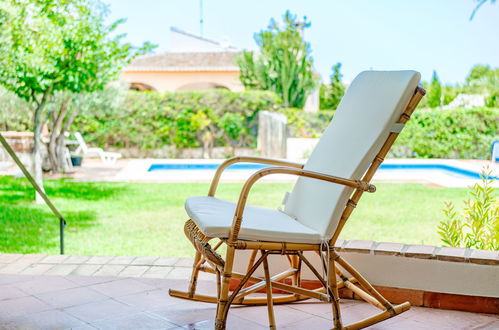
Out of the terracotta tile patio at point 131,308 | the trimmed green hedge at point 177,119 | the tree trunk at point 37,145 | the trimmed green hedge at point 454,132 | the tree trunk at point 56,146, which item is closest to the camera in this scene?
the terracotta tile patio at point 131,308

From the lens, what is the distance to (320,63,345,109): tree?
1686 cm

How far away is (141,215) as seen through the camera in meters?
6.63

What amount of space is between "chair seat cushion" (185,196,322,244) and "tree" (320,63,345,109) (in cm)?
1479

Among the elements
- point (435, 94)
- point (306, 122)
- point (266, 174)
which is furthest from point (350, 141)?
point (435, 94)

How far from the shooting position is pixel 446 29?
26.5 m

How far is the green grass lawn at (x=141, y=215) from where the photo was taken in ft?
17.2

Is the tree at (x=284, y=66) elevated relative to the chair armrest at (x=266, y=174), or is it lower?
elevated

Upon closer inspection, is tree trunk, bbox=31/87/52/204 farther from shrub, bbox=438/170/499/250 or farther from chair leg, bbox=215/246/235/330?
chair leg, bbox=215/246/235/330

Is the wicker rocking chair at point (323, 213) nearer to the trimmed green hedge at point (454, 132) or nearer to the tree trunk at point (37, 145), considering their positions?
the tree trunk at point (37, 145)

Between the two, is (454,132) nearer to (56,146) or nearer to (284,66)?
(284,66)

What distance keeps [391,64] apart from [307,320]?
2907 cm

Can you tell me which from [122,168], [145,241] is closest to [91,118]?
[122,168]

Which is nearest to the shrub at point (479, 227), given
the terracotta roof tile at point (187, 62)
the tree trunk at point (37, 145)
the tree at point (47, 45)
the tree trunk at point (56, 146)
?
the tree at point (47, 45)

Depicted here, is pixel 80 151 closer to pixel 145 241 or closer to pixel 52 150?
pixel 52 150
